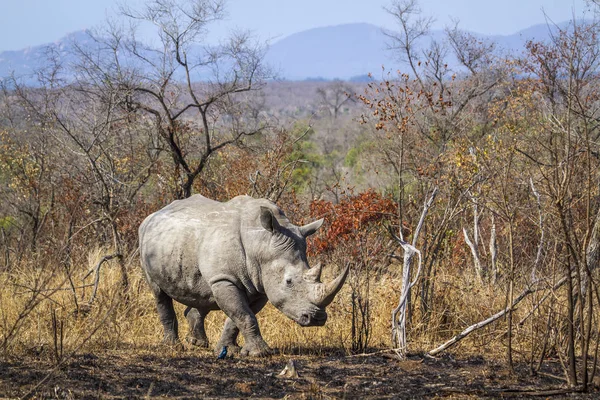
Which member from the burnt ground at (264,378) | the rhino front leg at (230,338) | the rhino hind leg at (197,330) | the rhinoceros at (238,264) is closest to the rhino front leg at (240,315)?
the rhinoceros at (238,264)

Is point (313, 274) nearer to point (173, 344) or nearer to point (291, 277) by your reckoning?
point (291, 277)

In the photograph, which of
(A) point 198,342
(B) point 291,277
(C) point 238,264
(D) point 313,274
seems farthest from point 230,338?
(D) point 313,274

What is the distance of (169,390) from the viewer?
603 centimetres

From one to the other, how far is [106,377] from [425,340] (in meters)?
3.62

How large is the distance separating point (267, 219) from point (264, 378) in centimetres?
157

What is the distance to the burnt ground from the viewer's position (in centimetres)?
594

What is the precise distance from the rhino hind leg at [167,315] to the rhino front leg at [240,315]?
1051 mm

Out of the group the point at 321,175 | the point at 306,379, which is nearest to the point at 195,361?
the point at 306,379

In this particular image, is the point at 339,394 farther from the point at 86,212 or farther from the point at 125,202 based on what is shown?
the point at 86,212

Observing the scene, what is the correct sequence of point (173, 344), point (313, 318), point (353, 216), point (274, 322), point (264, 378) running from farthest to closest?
1. point (353, 216)
2. point (274, 322)
3. point (173, 344)
4. point (313, 318)
5. point (264, 378)

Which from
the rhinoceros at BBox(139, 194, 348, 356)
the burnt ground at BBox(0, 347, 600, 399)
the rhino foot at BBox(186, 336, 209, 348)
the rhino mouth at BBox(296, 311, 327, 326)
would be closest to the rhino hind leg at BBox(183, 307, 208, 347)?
the rhino foot at BBox(186, 336, 209, 348)

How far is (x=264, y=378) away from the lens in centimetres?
652

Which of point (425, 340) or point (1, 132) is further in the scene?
point (1, 132)

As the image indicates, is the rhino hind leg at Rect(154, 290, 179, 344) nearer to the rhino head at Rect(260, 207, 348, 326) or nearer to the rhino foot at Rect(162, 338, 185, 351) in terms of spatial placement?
the rhino foot at Rect(162, 338, 185, 351)
